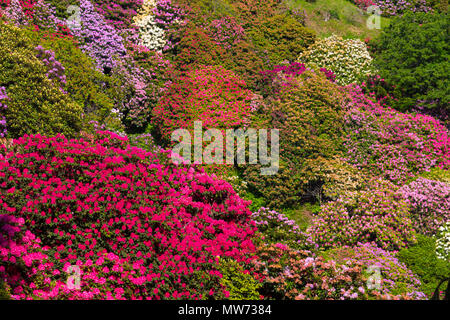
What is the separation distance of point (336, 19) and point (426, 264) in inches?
722

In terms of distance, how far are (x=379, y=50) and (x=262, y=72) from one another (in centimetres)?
766

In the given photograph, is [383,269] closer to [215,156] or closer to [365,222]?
[365,222]

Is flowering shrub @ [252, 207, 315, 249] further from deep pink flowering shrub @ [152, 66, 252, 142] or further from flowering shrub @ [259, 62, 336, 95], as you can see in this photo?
flowering shrub @ [259, 62, 336, 95]

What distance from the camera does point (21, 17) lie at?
15539 mm

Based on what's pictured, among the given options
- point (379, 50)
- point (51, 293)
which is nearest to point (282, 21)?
point (379, 50)

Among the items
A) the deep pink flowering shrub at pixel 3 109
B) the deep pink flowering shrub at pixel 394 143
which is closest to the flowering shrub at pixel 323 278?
the deep pink flowering shrub at pixel 394 143

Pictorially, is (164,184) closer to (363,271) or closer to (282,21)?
(363,271)

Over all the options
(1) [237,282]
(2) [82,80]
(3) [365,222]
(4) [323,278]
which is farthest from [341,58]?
(1) [237,282]

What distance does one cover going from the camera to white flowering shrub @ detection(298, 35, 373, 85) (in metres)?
18.7

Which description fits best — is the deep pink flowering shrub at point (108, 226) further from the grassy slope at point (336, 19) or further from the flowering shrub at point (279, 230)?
the grassy slope at point (336, 19)

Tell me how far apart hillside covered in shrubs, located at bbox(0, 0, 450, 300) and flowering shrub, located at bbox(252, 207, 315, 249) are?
0.04m

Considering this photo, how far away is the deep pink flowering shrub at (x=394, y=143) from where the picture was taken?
13.5 meters

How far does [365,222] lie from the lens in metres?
10.8

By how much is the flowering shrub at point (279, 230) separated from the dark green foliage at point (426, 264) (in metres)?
2.32
